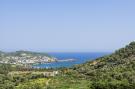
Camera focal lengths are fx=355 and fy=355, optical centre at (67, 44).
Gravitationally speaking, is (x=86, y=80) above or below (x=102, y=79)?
below

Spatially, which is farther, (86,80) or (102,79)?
(86,80)

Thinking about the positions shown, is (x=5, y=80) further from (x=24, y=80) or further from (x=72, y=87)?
(x=72, y=87)

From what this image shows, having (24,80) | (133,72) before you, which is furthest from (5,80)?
(133,72)

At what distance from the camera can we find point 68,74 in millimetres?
124562

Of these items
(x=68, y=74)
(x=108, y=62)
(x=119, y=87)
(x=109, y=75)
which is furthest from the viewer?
Result: (x=108, y=62)

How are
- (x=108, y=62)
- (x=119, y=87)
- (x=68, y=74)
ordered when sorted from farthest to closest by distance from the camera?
1. (x=108, y=62)
2. (x=68, y=74)
3. (x=119, y=87)

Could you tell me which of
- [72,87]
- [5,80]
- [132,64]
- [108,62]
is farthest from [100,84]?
[108,62]

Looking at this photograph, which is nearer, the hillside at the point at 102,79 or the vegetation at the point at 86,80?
the hillside at the point at 102,79

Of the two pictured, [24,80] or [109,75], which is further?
[24,80]

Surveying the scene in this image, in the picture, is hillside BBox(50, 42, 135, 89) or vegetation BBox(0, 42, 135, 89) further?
vegetation BBox(0, 42, 135, 89)

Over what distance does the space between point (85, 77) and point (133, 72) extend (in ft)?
59.9

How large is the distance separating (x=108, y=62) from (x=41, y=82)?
45403 millimetres

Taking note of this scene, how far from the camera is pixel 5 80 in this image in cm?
11925

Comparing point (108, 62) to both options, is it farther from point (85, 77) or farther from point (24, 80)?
point (24, 80)
